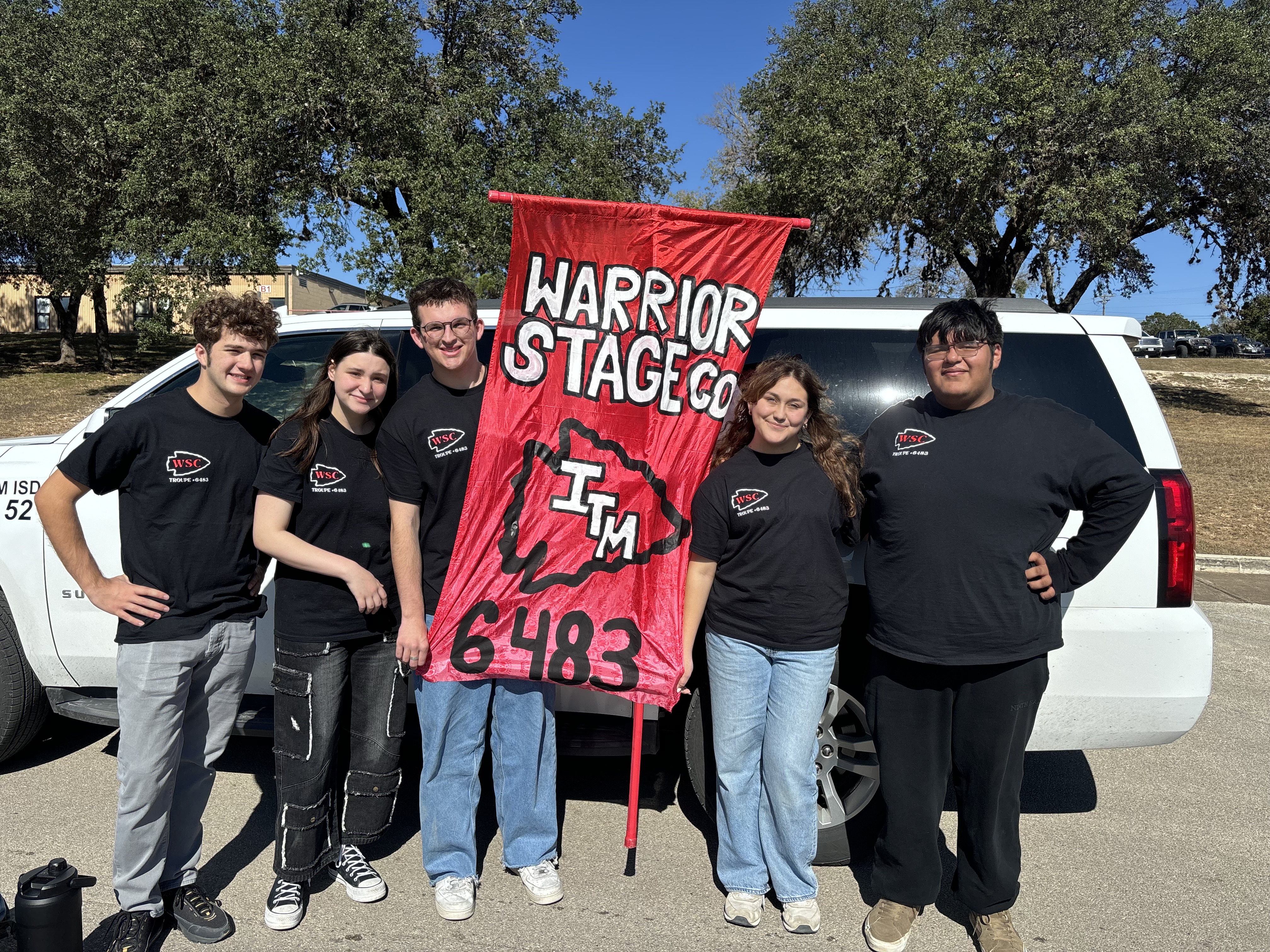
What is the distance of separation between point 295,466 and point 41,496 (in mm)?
723

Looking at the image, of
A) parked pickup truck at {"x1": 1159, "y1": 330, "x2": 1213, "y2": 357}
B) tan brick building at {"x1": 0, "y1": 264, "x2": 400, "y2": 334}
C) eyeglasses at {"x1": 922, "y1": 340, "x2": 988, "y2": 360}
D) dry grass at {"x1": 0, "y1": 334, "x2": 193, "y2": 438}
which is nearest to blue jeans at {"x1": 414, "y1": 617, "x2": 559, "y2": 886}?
eyeglasses at {"x1": 922, "y1": 340, "x2": 988, "y2": 360}

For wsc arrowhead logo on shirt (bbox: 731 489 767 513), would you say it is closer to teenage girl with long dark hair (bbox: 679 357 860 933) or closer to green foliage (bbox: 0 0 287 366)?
teenage girl with long dark hair (bbox: 679 357 860 933)

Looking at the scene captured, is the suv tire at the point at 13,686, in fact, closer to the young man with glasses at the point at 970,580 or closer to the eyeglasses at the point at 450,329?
the eyeglasses at the point at 450,329

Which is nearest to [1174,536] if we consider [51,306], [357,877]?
[357,877]

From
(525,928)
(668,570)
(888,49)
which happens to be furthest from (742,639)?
(888,49)

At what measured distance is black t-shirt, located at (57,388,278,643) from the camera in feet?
9.27

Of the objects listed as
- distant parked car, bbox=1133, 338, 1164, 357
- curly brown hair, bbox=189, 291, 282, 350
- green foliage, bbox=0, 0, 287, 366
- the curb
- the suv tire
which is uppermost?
green foliage, bbox=0, 0, 287, 366

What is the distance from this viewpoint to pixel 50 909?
2613 mm

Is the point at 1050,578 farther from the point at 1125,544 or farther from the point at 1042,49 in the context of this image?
the point at 1042,49

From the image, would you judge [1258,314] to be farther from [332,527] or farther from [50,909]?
[50,909]

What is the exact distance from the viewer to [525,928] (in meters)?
3.13

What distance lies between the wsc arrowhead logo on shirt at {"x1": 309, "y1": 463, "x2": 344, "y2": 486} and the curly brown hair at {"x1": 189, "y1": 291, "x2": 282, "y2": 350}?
1.36ft

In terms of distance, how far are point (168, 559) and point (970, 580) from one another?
2443mm

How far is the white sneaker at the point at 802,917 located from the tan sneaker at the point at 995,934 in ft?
1.68
